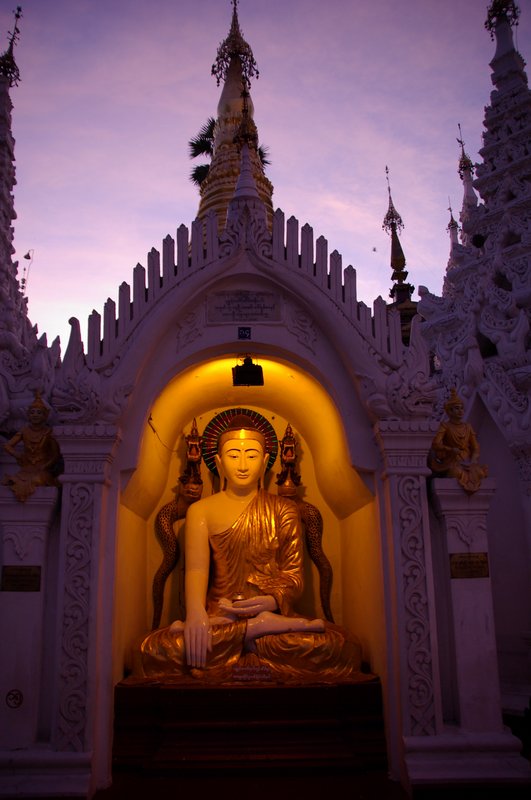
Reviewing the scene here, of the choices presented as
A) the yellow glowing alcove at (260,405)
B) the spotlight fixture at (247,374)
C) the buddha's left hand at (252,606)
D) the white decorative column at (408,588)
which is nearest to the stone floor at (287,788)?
the white decorative column at (408,588)

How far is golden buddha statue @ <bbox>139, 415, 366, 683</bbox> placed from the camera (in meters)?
5.56

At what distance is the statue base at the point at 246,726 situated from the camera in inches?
196

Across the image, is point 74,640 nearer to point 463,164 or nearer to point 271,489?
point 271,489

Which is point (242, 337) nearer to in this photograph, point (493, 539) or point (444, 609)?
point (444, 609)

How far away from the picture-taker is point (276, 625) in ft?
19.0

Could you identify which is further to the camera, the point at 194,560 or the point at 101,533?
the point at 194,560

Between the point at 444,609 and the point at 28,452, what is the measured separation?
12.2 feet

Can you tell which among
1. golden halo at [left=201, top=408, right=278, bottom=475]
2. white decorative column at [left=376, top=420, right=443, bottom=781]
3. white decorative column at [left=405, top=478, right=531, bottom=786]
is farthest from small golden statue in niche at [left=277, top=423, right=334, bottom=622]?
white decorative column at [left=405, top=478, right=531, bottom=786]

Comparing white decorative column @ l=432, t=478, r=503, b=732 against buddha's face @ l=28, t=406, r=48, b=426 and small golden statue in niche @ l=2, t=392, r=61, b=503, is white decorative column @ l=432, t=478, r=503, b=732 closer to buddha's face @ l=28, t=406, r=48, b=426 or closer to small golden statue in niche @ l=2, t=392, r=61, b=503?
small golden statue in niche @ l=2, t=392, r=61, b=503

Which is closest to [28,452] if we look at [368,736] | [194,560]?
[194,560]

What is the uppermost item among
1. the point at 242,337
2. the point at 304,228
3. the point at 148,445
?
the point at 304,228

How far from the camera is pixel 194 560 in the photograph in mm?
6426

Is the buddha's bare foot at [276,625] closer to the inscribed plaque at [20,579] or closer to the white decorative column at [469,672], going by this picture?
the white decorative column at [469,672]

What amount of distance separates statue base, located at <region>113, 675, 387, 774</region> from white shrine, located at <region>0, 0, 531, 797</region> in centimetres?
16
